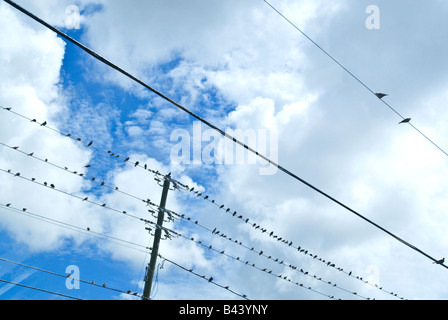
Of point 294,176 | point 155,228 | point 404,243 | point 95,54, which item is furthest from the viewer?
point 155,228

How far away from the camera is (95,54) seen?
14.0ft

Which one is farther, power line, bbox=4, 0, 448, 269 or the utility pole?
the utility pole

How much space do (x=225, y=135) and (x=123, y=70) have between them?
1.97 meters

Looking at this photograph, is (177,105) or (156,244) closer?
(177,105)

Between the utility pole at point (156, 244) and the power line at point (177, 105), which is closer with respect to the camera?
the power line at point (177, 105)
